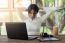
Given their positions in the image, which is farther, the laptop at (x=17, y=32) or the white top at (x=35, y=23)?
the white top at (x=35, y=23)

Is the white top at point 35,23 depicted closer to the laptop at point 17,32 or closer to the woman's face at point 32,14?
the woman's face at point 32,14

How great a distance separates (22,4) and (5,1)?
224 mm

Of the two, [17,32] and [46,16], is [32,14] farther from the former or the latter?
[17,32]

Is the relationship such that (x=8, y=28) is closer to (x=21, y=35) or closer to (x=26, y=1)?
(x=21, y=35)

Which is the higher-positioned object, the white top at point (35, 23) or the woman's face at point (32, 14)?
the woman's face at point (32, 14)

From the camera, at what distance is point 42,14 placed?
229 cm

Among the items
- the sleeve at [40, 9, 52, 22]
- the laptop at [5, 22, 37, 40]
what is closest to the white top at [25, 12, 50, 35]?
the sleeve at [40, 9, 52, 22]

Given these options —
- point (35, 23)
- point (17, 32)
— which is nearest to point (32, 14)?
point (35, 23)

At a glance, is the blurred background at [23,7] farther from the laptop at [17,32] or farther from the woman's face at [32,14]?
the laptop at [17,32]

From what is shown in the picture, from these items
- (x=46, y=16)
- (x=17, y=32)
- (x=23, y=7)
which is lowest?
(x=17, y=32)

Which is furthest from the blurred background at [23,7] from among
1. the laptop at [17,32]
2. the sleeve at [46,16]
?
the laptop at [17,32]

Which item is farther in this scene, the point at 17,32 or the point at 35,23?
the point at 35,23

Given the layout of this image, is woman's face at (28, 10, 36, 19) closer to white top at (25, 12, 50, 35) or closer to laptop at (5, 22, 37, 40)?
white top at (25, 12, 50, 35)

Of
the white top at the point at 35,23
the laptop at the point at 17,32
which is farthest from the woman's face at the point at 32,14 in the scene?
the laptop at the point at 17,32
